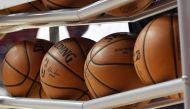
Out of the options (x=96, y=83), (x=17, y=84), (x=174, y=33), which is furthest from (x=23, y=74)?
(x=174, y=33)

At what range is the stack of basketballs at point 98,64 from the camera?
857mm

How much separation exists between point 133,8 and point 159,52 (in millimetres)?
248

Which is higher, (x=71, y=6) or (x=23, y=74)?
(x=71, y=6)

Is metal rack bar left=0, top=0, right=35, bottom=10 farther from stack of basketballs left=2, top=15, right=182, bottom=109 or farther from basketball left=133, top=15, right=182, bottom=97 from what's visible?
basketball left=133, top=15, right=182, bottom=97

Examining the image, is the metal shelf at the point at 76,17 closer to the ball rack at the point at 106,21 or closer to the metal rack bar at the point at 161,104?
the ball rack at the point at 106,21

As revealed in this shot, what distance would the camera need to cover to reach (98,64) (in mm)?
1021

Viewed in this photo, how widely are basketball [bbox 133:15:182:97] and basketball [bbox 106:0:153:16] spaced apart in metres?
0.14

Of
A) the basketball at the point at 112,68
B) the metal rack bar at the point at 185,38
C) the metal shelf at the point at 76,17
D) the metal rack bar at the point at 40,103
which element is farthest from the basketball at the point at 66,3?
the metal rack bar at the point at 185,38

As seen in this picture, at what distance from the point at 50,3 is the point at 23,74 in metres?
0.26

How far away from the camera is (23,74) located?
129cm

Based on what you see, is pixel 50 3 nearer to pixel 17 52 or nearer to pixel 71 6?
pixel 71 6

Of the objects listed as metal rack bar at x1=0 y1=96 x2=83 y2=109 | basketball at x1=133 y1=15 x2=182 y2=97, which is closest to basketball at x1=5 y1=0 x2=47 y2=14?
metal rack bar at x1=0 y1=96 x2=83 y2=109
